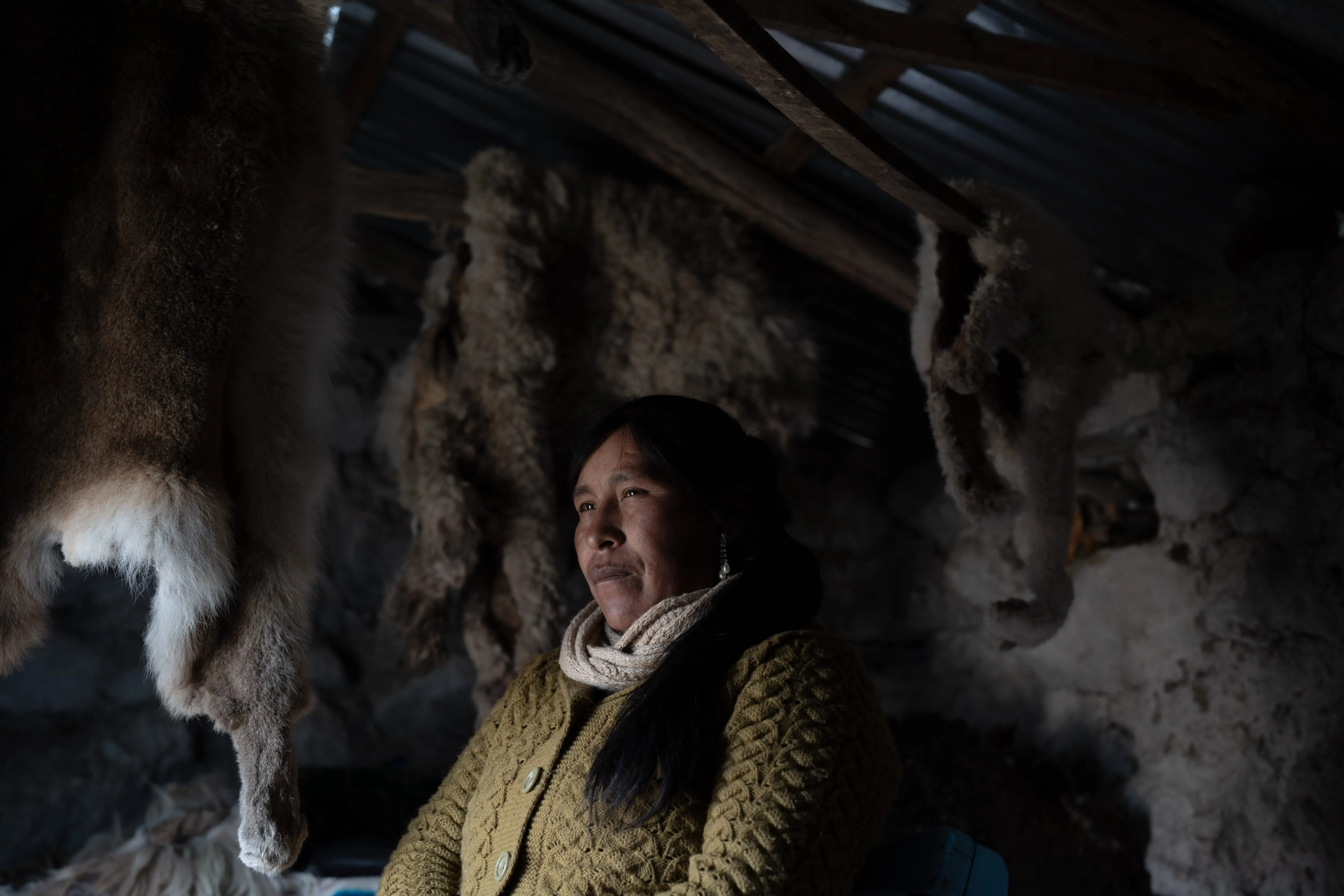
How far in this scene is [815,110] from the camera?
1.71m

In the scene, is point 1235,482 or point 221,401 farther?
point 1235,482

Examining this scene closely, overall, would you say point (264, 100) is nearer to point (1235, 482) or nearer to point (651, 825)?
point (651, 825)

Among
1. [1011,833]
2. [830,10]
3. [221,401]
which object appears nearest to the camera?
[221,401]

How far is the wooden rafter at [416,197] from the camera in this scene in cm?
292

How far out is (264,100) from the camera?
138 cm

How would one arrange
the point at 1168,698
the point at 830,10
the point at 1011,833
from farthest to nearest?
1. the point at 1011,833
2. the point at 1168,698
3. the point at 830,10

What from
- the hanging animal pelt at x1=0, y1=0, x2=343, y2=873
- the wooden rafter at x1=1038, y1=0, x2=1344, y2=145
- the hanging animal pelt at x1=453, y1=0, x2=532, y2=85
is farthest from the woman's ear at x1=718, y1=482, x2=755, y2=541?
the wooden rafter at x1=1038, y1=0, x2=1344, y2=145

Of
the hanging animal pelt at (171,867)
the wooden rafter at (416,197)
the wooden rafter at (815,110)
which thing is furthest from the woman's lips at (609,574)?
the wooden rafter at (416,197)

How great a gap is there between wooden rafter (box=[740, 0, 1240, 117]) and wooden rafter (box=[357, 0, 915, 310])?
71cm

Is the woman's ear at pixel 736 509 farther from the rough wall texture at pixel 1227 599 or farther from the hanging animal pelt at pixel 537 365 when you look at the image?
the rough wall texture at pixel 1227 599

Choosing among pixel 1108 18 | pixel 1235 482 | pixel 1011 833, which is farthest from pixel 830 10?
pixel 1011 833

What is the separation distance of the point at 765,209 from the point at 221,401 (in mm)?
2041

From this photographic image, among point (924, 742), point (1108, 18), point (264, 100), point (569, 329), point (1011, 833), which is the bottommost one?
point (924, 742)

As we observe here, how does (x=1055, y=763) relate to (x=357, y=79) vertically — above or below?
below
